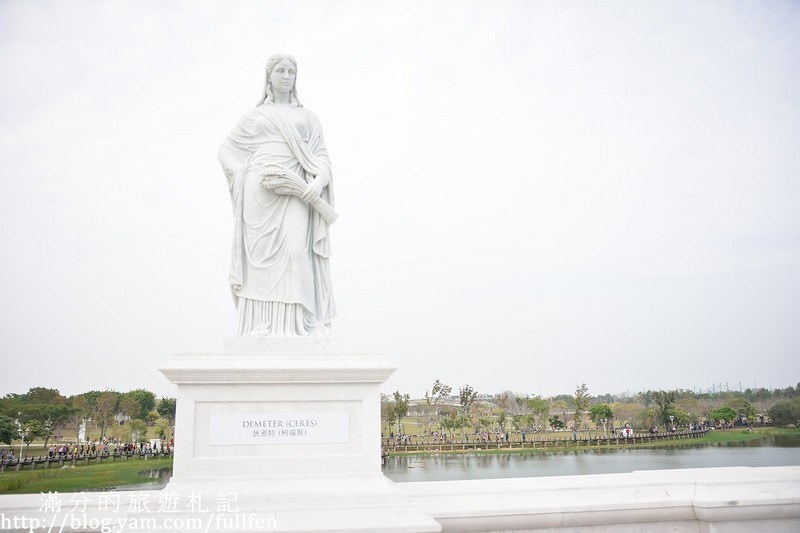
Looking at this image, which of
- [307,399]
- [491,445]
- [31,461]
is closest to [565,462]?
[491,445]

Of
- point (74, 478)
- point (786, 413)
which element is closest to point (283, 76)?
point (74, 478)

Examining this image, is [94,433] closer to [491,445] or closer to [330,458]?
[491,445]

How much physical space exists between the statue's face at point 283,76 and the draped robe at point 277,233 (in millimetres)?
251

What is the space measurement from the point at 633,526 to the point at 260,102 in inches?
235

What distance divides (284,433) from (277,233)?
216 centimetres

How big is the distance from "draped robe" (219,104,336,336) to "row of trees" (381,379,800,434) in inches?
1531

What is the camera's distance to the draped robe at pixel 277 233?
18.8 feet

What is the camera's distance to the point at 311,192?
5.93 m

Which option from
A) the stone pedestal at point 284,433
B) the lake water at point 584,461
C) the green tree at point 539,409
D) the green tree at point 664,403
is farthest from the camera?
the green tree at point 539,409

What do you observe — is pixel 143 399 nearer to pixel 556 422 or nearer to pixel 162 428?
pixel 162 428

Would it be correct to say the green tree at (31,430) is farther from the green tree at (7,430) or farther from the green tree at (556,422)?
the green tree at (556,422)

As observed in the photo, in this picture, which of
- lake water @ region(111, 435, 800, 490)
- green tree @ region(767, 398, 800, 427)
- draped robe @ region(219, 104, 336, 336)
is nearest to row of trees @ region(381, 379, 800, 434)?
green tree @ region(767, 398, 800, 427)

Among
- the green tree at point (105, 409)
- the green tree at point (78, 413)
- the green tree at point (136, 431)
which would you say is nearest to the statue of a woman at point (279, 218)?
the green tree at point (78, 413)

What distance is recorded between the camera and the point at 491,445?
4319 cm
